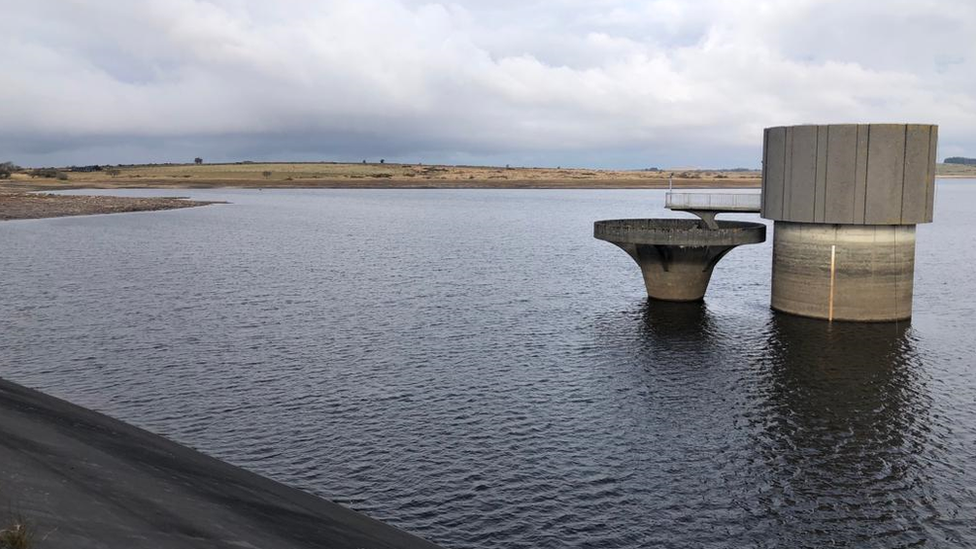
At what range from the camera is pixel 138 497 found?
1463cm

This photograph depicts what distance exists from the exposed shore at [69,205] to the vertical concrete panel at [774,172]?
97153mm

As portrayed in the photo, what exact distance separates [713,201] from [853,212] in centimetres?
989

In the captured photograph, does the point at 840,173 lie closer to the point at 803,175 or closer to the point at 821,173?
the point at 821,173

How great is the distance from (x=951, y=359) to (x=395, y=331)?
25.0 metres

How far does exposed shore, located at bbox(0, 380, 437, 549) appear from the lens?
12.5 m

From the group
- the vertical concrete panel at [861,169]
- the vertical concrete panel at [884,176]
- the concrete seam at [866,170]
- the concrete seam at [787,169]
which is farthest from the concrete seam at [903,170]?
the concrete seam at [787,169]

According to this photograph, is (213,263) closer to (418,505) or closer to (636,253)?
(636,253)

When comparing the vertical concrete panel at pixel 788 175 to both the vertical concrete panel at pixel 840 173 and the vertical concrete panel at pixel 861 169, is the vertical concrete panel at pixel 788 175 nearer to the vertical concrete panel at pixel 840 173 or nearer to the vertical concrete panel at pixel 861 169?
the vertical concrete panel at pixel 840 173

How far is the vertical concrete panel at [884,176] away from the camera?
3969 cm

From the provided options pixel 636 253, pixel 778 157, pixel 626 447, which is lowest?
pixel 626 447

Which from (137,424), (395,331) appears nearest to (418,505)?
(137,424)

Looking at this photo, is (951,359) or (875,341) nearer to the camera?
(951,359)

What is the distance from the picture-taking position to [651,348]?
37.1 metres

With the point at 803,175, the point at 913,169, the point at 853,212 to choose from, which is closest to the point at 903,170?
the point at 913,169
